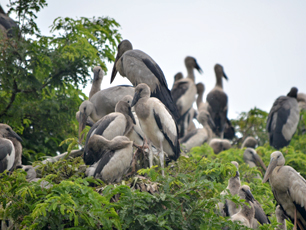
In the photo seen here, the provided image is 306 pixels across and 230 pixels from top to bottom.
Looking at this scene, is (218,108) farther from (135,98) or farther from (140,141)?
(135,98)

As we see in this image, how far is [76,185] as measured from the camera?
4793mm

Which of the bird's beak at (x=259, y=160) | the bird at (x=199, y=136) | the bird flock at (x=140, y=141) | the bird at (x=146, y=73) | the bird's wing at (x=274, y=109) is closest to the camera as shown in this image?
the bird flock at (x=140, y=141)

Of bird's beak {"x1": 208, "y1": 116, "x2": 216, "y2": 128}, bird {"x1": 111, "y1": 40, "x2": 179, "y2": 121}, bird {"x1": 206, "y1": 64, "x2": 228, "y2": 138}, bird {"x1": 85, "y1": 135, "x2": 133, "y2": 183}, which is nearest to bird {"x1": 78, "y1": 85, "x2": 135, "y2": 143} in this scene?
bird {"x1": 111, "y1": 40, "x2": 179, "y2": 121}

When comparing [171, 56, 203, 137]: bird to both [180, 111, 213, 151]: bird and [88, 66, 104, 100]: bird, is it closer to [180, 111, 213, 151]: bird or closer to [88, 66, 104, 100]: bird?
[180, 111, 213, 151]: bird

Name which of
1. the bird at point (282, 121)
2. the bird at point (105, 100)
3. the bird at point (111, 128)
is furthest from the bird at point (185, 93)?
the bird at point (111, 128)

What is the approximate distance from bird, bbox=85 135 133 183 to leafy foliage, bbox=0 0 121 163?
2.67 m

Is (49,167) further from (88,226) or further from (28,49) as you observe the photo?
(28,49)

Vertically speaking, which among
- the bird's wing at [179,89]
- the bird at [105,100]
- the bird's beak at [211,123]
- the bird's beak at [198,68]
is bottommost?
the bird's beak at [211,123]

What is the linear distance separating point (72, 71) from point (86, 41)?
2.31 ft

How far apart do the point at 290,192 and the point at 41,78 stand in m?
5.77

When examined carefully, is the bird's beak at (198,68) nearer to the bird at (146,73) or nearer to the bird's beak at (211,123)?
the bird's beak at (211,123)

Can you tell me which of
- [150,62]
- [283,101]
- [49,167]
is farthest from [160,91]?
[283,101]

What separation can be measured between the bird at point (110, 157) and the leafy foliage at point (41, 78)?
105 inches

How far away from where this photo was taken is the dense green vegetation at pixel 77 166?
4648mm
